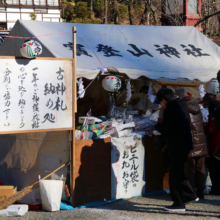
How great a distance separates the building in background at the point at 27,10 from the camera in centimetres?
3684

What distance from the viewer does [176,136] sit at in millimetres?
5039

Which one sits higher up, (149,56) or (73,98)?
(149,56)

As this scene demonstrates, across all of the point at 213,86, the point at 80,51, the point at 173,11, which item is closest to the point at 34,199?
the point at 80,51

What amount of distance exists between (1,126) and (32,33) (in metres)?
2.32

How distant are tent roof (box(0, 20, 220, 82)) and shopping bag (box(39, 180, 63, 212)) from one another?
1778 millimetres

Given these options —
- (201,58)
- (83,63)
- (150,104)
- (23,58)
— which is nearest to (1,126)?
(23,58)

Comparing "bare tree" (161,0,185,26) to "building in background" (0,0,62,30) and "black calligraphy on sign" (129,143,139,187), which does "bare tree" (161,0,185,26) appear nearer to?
"black calligraphy on sign" (129,143,139,187)

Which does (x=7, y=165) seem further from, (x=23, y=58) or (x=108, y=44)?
(x=108, y=44)

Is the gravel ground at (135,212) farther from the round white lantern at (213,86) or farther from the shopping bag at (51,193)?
the round white lantern at (213,86)

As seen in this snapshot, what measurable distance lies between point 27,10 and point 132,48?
33.1m

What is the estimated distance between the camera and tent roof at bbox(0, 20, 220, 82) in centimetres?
621

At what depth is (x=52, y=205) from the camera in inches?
207

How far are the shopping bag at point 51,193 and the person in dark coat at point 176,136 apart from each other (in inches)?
66.8

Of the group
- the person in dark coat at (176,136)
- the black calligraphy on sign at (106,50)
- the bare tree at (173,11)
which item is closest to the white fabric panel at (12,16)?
the bare tree at (173,11)
